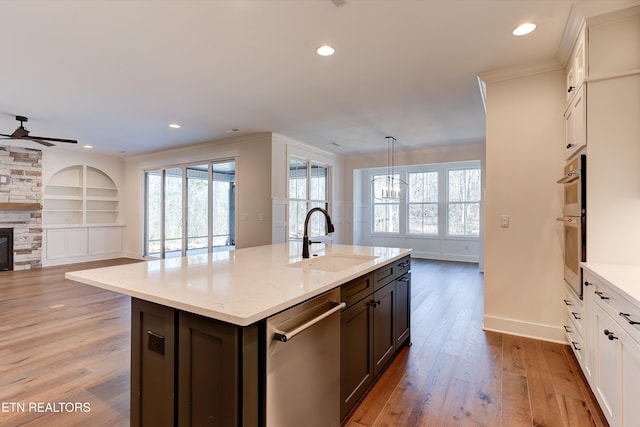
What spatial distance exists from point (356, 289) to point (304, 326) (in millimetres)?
627

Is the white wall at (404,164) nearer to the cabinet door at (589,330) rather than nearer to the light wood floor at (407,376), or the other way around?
the light wood floor at (407,376)

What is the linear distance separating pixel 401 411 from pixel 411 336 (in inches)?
49.5

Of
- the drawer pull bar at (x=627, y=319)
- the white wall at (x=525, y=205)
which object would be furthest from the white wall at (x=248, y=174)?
the drawer pull bar at (x=627, y=319)

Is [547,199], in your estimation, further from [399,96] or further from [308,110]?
[308,110]

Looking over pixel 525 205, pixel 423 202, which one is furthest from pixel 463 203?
pixel 525 205

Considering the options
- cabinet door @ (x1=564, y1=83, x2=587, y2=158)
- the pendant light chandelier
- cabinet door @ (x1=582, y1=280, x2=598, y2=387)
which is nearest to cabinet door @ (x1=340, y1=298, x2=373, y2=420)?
cabinet door @ (x1=582, y1=280, x2=598, y2=387)

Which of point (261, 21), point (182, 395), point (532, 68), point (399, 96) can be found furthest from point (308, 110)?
point (182, 395)

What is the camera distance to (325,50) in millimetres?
2734

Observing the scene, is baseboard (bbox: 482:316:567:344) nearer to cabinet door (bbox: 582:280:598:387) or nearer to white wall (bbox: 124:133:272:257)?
cabinet door (bbox: 582:280:598:387)

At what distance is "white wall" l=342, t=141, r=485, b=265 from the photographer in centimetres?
664

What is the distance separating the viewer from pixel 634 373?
140 cm

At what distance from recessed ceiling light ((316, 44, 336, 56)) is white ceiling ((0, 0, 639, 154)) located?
6 centimetres

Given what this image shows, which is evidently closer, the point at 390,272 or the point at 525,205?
the point at 390,272

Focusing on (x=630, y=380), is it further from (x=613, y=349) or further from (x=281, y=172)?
(x=281, y=172)
